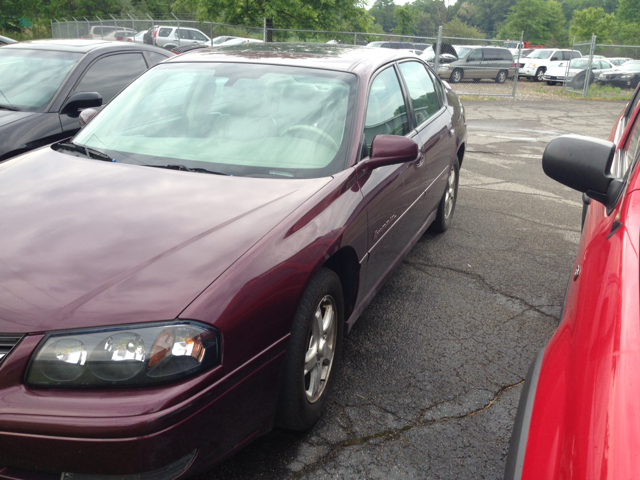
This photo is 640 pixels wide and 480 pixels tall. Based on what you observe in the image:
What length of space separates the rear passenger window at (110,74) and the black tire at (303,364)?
13.5 ft

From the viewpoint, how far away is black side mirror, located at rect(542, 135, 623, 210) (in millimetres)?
2037

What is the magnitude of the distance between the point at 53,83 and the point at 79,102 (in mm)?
489

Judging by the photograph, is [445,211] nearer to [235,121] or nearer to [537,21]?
[235,121]

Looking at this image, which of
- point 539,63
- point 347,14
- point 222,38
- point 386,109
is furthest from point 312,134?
point 539,63

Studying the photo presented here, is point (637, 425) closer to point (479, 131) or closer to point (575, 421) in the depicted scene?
point (575, 421)

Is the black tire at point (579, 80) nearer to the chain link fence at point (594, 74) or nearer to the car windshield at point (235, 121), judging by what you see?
the chain link fence at point (594, 74)

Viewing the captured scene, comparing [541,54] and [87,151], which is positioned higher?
[541,54]

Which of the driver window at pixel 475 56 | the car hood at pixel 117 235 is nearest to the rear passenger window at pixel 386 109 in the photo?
the car hood at pixel 117 235

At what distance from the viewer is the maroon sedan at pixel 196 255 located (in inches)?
68.9

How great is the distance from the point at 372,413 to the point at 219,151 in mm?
1497

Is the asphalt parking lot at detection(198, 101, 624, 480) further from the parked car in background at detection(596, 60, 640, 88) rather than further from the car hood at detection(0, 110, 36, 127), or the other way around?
the parked car in background at detection(596, 60, 640, 88)

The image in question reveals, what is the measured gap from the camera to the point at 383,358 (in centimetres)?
327

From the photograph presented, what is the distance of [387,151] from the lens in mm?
3016

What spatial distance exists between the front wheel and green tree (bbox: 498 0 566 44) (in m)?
45.0
